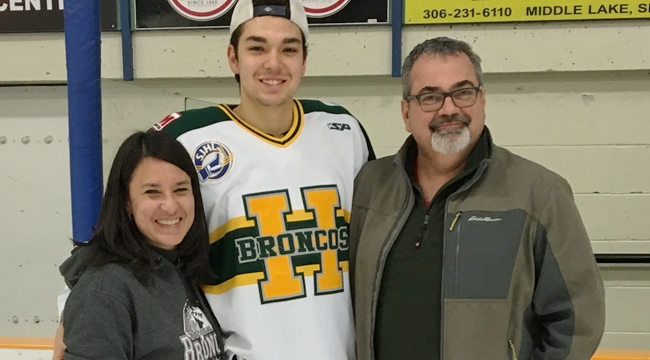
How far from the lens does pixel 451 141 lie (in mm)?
1292

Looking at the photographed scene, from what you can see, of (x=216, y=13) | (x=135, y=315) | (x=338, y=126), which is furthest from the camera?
(x=216, y=13)

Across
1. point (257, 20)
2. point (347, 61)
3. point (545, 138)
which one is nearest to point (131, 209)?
point (257, 20)

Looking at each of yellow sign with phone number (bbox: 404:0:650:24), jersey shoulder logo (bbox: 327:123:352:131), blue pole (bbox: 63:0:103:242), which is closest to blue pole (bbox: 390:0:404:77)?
yellow sign with phone number (bbox: 404:0:650:24)

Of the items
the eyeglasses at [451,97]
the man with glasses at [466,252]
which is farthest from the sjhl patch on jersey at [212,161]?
the eyeglasses at [451,97]

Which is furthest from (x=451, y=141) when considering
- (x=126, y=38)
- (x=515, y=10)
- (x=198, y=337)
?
(x=126, y=38)

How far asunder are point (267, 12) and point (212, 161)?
16.1 inches

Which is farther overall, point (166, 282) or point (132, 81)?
point (132, 81)

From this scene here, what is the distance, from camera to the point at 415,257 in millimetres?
1290

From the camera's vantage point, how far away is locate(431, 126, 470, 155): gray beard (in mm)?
1292

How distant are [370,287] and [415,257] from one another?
0.14 m

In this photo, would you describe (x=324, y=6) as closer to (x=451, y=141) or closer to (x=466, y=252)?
(x=451, y=141)

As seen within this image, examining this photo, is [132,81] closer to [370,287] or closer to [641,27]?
[370,287]

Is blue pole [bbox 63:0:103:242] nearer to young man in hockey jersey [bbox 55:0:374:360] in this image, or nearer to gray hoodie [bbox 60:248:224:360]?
young man in hockey jersey [bbox 55:0:374:360]

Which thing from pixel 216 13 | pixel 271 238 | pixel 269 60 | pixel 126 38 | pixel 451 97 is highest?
pixel 216 13
